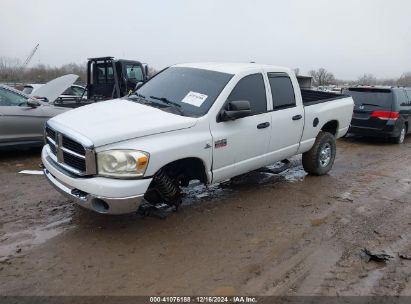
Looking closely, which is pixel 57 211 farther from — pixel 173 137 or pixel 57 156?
pixel 173 137

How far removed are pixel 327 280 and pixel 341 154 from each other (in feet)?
20.8

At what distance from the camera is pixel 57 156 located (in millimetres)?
4426

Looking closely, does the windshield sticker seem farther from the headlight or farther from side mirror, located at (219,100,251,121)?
the headlight

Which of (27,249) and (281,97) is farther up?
(281,97)

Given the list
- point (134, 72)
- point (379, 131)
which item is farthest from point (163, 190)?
point (134, 72)

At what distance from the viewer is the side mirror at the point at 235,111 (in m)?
4.71

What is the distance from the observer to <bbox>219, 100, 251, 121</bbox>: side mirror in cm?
471

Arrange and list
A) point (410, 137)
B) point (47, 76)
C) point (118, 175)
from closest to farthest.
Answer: point (118, 175) < point (410, 137) < point (47, 76)

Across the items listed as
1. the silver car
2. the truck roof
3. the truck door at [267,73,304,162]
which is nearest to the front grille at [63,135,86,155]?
the truck roof

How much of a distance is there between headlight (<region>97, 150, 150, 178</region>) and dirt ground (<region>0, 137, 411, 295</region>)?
32.1 inches

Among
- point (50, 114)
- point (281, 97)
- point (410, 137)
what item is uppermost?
point (281, 97)

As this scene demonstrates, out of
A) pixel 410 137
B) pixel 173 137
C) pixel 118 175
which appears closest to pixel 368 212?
pixel 173 137

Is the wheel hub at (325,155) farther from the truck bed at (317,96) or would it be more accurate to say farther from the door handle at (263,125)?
the door handle at (263,125)

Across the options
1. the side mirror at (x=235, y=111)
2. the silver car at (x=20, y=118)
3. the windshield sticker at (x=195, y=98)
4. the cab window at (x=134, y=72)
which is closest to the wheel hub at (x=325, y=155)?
the side mirror at (x=235, y=111)
